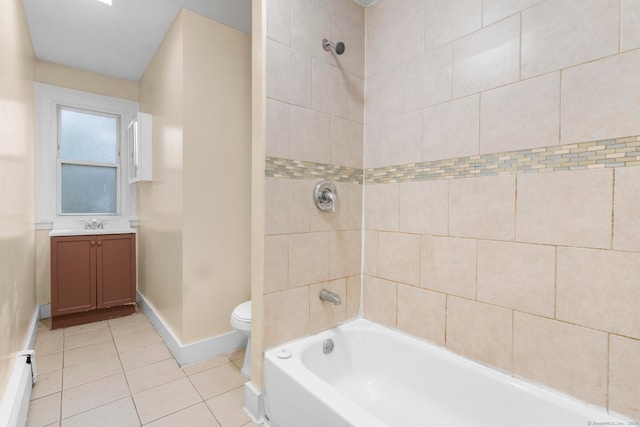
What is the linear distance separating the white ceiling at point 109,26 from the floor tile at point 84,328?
260 cm

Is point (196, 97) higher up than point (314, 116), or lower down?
higher up

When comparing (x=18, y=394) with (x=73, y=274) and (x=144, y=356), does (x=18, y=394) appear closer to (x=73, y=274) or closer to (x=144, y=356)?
(x=144, y=356)

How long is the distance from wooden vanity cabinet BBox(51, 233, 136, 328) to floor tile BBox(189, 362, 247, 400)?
160 cm

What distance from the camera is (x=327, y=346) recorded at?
1635mm

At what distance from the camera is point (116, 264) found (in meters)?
2.96

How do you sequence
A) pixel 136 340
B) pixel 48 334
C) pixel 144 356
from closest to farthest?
pixel 144 356 < pixel 136 340 < pixel 48 334

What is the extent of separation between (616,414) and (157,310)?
3.03 meters

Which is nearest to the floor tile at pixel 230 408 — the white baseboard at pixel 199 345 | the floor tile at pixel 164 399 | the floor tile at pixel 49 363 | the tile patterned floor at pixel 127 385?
the tile patterned floor at pixel 127 385

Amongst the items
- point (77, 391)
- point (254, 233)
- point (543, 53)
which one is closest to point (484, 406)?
point (254, 233)

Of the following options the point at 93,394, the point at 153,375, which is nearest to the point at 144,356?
the point at 153,375

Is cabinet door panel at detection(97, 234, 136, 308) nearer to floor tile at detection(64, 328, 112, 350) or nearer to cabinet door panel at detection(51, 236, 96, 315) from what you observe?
cabinet door panel at detection(51, 236, 96, 315)

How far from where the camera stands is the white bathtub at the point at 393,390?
1095 millimetres

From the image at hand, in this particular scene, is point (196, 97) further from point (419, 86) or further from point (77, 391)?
point (77, 391)

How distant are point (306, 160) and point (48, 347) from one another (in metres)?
2.58
